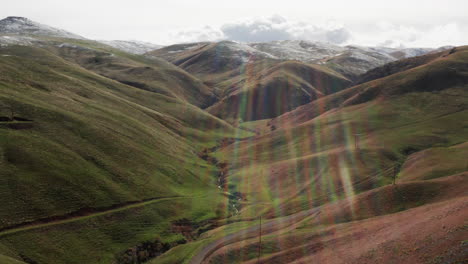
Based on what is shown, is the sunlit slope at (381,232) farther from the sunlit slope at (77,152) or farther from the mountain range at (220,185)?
the sunlit slope at (77,152)

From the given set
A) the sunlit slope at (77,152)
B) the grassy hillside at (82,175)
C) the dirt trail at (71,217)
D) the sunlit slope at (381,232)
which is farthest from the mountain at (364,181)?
the dirt trail at (71,217)

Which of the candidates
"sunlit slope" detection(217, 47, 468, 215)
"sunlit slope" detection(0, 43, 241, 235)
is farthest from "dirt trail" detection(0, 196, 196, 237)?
"sunlit slope" detection(217, 47, 468, 215)

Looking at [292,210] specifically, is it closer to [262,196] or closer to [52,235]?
[262,196]

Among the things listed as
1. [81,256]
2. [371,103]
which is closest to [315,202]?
[81,256]

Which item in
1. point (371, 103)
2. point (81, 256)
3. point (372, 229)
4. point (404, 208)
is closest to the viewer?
point (372, 229)

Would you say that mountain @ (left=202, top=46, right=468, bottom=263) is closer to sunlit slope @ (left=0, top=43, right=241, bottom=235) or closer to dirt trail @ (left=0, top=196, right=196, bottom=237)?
sunlit slope @ (left=0, top=43, right=241, bottom=235)

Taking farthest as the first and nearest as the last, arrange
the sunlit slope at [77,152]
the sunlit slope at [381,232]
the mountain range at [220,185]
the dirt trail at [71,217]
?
the sunlit slope at [77,152]
the dirt trail at [71,217]
the mountain range at [220,185]
the sunlit slope at [381,232]

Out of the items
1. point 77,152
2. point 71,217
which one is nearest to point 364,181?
point 71,217
